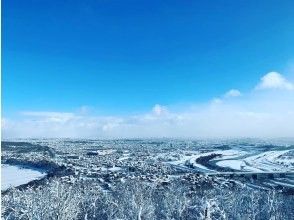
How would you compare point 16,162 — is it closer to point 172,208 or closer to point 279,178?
point 279,178

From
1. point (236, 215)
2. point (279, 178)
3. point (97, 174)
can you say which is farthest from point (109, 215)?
point (279, 178)

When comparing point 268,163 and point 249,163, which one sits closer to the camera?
point 249,163

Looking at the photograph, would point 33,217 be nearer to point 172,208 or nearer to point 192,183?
point 172,208

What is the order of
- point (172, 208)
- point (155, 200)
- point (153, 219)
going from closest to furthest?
point (153, 219)
point (172, 208)
point (155, 200)

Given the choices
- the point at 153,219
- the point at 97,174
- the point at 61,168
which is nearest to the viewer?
the point at 153,219

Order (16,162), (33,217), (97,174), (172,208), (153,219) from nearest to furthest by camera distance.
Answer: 1. (33,217)
2. (153,219)
3. (172,208)
4. (97,174)
5. (16,162)

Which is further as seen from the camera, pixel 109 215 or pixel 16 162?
pixel 16 162

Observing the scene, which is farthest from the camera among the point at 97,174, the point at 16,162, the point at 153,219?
the point at 16,162

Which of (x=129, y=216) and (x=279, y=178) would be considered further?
(x=279, y=178)

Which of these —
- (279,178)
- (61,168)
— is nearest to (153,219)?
(279,178)
